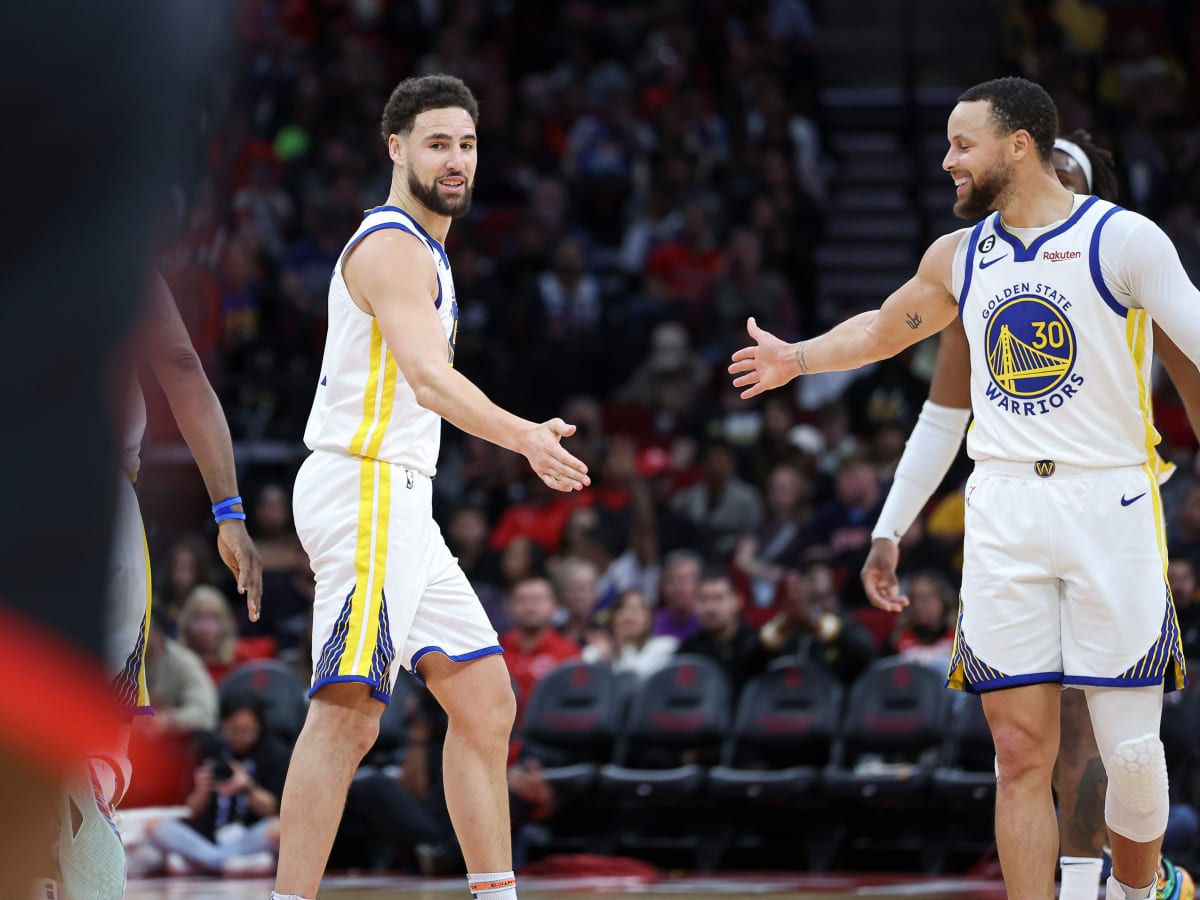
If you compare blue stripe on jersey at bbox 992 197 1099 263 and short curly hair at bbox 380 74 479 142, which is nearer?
blue stripe on jersey at bbox 992 197 1099 263

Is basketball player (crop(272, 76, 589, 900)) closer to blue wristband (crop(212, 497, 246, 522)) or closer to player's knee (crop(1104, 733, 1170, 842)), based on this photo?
blue wristband (crop(212, 497, 246, 522))

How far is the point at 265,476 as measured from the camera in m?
13.0

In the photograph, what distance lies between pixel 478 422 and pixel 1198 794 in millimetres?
5386

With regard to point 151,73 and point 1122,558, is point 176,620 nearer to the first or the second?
point 1122,558

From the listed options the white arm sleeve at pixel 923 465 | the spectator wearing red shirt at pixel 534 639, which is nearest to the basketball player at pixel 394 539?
the white arm sleeve at pixel 923 465

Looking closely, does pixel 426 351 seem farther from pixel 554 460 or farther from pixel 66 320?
pixel 66 320

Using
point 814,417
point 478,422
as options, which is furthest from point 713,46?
point 478,422

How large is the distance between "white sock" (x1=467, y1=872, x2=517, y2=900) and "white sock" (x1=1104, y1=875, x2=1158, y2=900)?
1815 millimetres

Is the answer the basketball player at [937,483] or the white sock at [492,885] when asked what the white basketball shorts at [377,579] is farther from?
the basketball player at [937,483]

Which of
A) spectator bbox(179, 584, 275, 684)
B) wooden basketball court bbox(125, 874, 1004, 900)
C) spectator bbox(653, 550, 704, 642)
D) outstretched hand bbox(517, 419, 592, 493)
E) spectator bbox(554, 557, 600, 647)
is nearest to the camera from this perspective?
outstretched hand bbox(517, 419, 592, 493)

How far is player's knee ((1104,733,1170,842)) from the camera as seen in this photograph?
4824 millimetres

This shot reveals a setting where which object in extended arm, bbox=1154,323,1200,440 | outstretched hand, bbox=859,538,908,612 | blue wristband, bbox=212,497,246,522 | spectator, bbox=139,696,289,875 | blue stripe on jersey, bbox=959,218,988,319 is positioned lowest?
spectator, bbox=139,696,289,875

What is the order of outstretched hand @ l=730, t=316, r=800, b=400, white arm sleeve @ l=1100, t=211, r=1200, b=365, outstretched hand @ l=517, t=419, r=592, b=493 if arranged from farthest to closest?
outstretched hand @ l=730, t=316, r=800, b=400 → white arm sleeve @ l=1100, t=211, r=1200, b=365 → outstretched hand @ l=517, t=419, r=592, b=493

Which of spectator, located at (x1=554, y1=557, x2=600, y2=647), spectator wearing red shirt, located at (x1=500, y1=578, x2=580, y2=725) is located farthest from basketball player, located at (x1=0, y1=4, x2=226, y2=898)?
spectator, located at (x1=554, y1=557, x2=600, y2=647)
